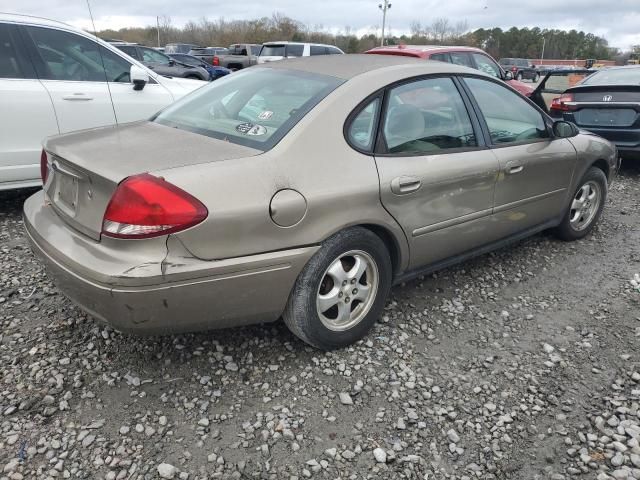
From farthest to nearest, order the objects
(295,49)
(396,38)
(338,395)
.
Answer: (396,38), (295,49), (338,395)

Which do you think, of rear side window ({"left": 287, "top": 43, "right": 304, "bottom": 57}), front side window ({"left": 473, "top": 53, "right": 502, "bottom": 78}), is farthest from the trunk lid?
rear side window ({"left": 287, "top": 43, "right": 304, "bottom": 57})

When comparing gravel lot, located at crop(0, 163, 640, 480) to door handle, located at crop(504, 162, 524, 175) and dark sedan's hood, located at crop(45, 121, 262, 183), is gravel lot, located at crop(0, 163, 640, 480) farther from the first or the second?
dark sedan's hood, located at crop(45, 121, 262, 183)

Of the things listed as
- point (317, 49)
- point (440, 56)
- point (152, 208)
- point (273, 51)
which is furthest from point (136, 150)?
point (273, 51)

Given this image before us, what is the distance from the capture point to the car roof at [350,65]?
2.91 metres

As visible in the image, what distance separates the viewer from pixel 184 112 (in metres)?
3.09

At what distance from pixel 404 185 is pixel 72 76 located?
11.5 feet

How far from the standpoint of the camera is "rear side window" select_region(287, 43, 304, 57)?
1623cm

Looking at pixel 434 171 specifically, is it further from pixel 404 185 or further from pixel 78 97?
pixel 78 97

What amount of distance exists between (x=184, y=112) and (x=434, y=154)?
150cm

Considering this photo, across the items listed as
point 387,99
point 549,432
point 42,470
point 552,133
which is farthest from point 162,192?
point 552,133

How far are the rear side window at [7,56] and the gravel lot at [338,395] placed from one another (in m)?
1.94

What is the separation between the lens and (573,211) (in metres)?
4.41

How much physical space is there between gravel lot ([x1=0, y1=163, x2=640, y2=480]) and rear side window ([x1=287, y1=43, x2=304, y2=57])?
14248 mm

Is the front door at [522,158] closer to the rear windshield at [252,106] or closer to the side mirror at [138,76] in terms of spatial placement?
the rear windshield at [252,106]
